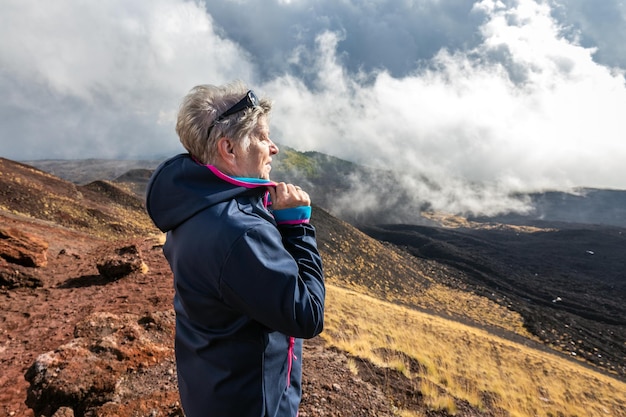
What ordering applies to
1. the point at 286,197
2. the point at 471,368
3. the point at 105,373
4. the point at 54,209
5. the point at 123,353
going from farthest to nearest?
the point at 54,209, the point at 471,368, the point at 123,353, the point at 105,373, the point at 286,197

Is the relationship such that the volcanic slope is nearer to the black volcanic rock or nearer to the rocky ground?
the rocky ground

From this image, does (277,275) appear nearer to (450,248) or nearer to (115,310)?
(115,310)

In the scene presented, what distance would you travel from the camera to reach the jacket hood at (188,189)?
1.31 metres

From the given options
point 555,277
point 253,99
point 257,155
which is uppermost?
point 253,99

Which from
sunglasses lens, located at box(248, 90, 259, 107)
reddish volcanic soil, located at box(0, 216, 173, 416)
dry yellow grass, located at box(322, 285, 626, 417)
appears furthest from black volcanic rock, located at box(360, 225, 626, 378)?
sunglasses lens, located at box(248, 90, 259, 107)

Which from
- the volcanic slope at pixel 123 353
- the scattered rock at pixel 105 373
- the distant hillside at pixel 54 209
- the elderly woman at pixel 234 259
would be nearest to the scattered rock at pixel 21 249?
the volcanic slope at pixel 123 353

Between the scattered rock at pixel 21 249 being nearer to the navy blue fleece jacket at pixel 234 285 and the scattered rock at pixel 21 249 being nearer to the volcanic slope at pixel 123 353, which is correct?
the volcanic slope at pixel 123 353

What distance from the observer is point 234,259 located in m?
1.19

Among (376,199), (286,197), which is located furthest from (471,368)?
(376,199)

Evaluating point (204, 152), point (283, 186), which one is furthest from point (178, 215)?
point (283, 186)

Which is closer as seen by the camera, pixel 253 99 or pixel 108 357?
pixel 253 99

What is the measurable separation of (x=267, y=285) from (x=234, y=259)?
0.47 ft

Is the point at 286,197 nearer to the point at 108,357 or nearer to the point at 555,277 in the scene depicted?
the point at 108,357

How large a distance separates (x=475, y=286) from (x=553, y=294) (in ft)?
42.7
